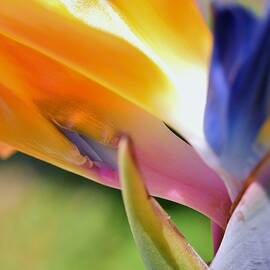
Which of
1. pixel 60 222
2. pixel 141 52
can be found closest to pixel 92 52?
pixel 141 52

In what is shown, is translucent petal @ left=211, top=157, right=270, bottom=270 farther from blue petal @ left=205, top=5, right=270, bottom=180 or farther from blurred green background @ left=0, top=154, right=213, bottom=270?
blurred green background @ left=0, top=154, right=213, bottom=270

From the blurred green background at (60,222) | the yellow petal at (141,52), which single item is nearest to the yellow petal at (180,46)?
the yellow petal at (141,52)

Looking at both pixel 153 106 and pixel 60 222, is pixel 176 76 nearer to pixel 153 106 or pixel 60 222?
pixel 153 106

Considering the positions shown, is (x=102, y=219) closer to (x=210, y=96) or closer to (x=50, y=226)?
(x=50, y=226)

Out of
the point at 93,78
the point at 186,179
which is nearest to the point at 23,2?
the point at 93,78

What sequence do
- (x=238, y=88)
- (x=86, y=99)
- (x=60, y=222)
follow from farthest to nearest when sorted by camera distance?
(x=60, y=222) < (x=86, y=99) < (x=238, y=88)

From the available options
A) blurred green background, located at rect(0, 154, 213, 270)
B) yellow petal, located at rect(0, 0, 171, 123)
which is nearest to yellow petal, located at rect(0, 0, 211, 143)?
yellow petal, located at rect(0, 0, 171, 123)

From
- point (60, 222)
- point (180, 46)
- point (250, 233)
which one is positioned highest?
point (180, 46)
